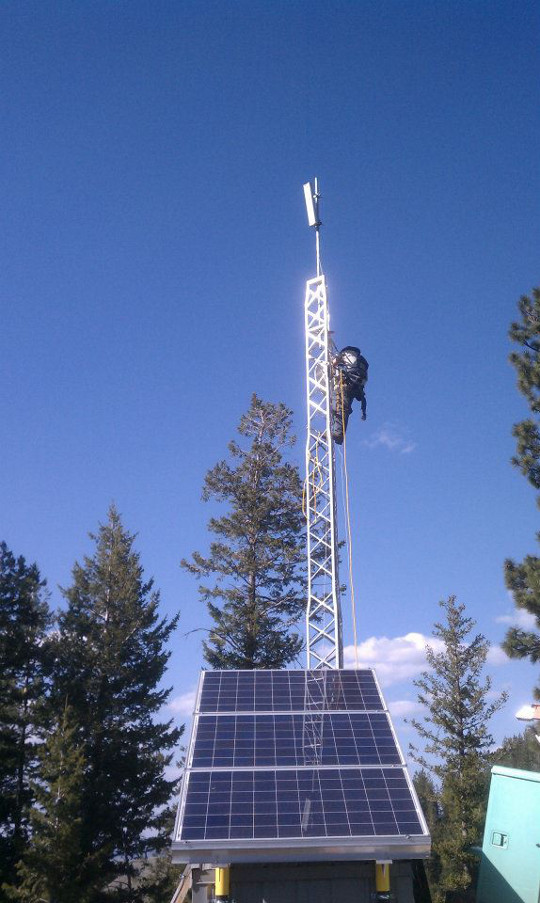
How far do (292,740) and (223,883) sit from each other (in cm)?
277

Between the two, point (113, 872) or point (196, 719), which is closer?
point (196, 719)

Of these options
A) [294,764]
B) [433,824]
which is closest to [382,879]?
[294,764]

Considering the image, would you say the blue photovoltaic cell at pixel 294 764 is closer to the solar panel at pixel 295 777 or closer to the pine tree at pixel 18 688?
the solar panel at pixel 295 777

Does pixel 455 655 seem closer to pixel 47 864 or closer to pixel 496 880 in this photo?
pixel 496 880

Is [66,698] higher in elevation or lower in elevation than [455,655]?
lower

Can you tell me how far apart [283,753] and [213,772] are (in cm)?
131

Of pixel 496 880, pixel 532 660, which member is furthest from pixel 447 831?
pixel 496 880

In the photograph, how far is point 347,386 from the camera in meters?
18.7

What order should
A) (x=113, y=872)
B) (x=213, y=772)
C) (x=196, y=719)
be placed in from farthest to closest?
(x=113, y=872), (x=196, y=719), (x=213, y=772)

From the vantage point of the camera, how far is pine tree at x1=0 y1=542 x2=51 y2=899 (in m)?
23.7

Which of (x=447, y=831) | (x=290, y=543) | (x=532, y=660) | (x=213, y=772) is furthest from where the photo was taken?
(x=290, y=543)

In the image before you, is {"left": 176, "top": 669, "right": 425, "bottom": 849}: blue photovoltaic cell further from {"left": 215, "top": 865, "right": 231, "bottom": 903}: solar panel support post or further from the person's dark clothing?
the person's dark clothing

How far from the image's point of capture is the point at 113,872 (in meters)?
23.1

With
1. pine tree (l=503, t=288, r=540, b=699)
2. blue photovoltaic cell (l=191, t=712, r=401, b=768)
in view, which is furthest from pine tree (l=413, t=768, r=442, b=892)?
blue photovoltaic cell (l=191, t=712, r=401, b=768)
